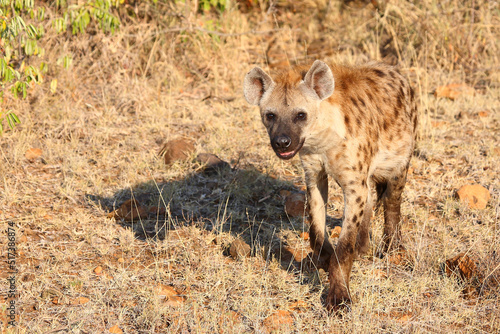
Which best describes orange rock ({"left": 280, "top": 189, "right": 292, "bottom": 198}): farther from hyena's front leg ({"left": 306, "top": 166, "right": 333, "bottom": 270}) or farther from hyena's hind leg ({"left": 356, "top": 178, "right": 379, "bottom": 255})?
hyena's front leg ({"left": 306, "top": 166, "right": 333, "bottom": 270})

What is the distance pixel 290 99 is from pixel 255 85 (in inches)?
11.0

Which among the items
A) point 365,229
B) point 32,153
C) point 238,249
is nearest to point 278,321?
point 238,249

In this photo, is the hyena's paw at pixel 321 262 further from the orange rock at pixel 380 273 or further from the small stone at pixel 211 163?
the small stone at pixel 211 163

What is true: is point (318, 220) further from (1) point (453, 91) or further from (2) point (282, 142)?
(1) point (453, 91)

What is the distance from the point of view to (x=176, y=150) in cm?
502

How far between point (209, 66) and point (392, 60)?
231 cm

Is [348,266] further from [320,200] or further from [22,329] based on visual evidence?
[22,329]

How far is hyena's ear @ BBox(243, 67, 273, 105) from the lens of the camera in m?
3.54

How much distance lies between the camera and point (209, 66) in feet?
21.9

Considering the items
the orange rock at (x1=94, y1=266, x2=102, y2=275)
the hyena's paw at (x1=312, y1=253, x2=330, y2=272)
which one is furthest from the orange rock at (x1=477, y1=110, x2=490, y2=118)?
the orange rock at (x1=94, y1=266, x2=102, y2=275)

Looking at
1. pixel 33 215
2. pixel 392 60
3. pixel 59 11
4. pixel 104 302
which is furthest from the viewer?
pixel 392 60

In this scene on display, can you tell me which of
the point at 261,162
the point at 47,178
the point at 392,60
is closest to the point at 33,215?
the point at 47,178

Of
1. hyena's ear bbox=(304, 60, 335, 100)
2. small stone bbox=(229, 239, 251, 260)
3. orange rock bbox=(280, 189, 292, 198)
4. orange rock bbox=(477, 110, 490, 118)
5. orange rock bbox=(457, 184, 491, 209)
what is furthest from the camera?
orange rock bbox=(477, 110, 490, 118)

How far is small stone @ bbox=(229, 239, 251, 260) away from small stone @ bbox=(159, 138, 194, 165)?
1378mm
